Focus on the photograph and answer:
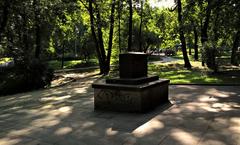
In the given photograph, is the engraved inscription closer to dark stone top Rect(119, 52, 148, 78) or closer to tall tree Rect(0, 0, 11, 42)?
dark stone top Rect(119, 52, 148, 78)

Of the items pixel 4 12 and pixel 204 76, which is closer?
pixel 204 76

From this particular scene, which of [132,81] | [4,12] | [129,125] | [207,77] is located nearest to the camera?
[129,125]

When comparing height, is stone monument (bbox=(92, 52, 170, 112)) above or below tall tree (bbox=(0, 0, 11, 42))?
below

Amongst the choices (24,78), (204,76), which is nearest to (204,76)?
(204,76)

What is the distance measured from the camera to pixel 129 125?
5.44 metres

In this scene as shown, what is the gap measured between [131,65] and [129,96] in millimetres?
886

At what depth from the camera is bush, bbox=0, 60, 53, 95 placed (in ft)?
46.2

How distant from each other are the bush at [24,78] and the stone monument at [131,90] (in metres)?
8.74

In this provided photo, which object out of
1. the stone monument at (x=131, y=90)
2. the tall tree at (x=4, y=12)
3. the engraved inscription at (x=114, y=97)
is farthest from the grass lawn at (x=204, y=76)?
the tall tree at (x=4, y=12)

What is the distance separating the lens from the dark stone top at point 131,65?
22.7ft

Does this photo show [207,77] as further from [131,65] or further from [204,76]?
[131,65]

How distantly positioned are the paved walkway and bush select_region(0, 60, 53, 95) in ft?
23.4

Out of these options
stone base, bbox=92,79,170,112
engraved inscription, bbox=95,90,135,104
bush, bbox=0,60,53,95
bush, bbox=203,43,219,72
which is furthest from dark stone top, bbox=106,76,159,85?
bush, bbox=0,60,53,95

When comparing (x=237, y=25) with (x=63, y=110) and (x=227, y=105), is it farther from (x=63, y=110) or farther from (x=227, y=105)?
(x=63, y=110)
